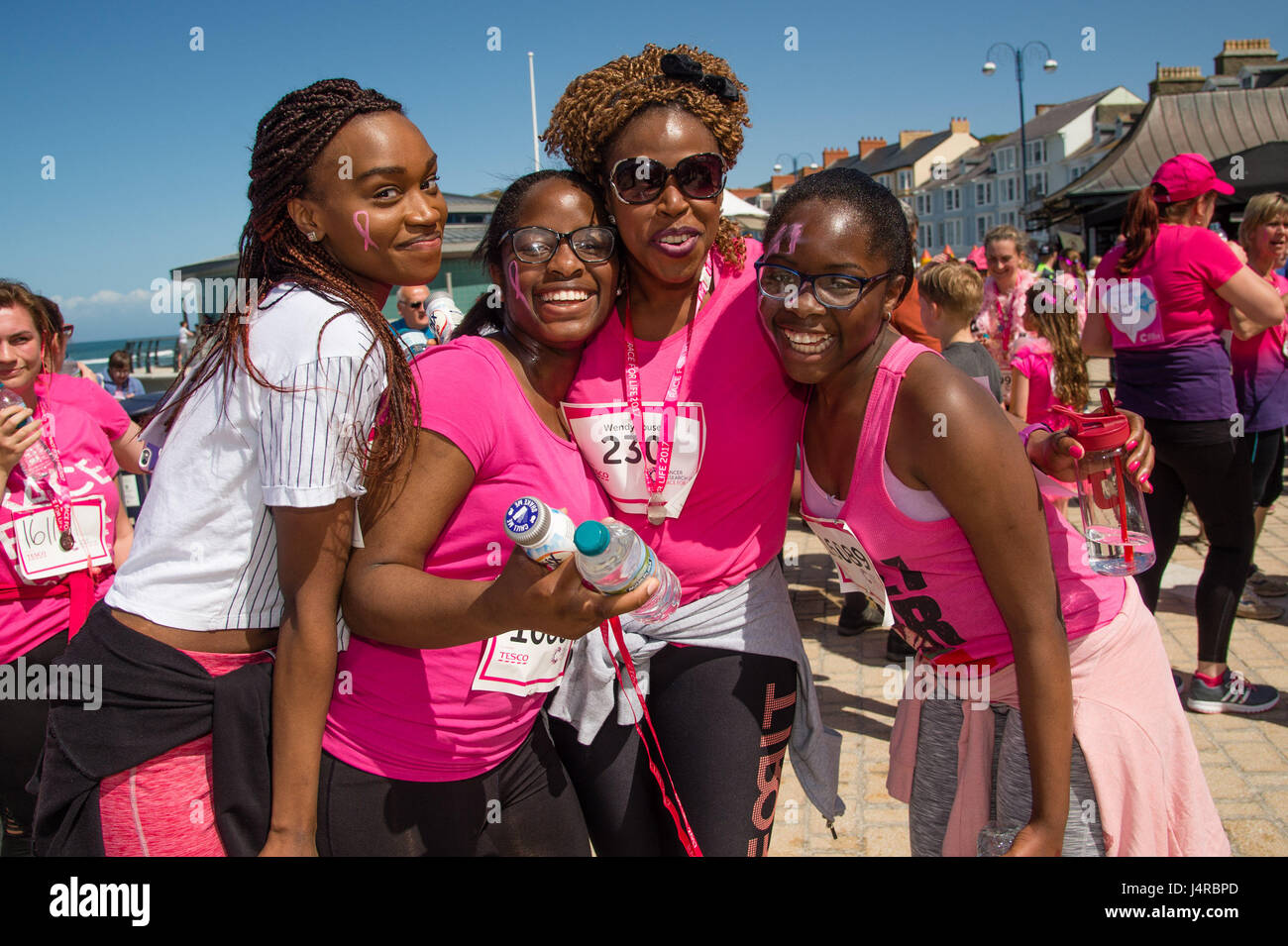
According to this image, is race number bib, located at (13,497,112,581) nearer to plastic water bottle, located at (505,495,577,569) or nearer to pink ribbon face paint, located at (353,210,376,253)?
pink ribbon face paint, located at (353,210,376,253)

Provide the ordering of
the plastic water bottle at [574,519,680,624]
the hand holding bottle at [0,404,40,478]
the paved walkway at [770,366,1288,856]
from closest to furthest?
1. the plastic water bottle at [574,519,680,624]
2. the hand holding bottle at [0,404,40,478]
3. the paved walkway at [770,366,1288,856]

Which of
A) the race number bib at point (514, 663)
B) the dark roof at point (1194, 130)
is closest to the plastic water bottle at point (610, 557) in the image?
the race number bib at point (514, 663)

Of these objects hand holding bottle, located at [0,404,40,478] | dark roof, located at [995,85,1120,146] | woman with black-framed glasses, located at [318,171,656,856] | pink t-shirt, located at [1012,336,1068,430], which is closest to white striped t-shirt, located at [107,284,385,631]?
woman with black-framed glasses, located at [318,171,656,856]

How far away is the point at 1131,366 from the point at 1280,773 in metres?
1.88

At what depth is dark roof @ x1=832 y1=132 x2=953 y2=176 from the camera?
223 feet

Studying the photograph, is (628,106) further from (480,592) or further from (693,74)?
(480,592)

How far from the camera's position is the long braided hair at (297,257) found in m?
1.55

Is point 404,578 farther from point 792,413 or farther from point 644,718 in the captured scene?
point 792,413

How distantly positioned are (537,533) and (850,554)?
0.90 metres

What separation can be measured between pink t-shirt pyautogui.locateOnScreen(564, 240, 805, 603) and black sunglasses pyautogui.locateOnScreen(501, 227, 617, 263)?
0.60 ft

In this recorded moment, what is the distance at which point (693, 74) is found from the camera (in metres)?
2.01

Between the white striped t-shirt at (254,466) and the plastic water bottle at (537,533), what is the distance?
368 millimetres

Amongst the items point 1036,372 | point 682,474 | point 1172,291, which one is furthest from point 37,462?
point 1172,291
